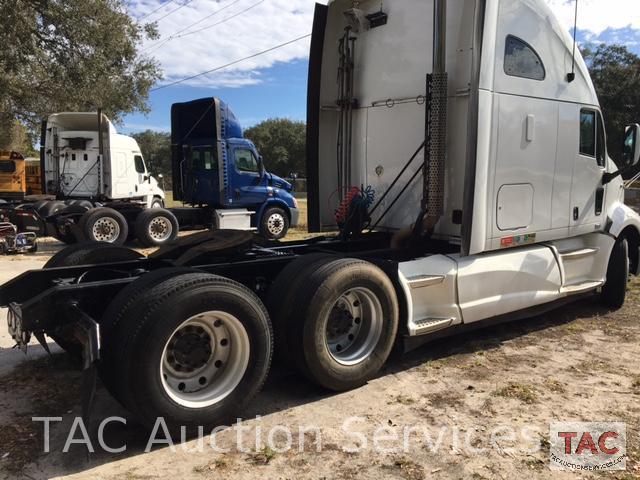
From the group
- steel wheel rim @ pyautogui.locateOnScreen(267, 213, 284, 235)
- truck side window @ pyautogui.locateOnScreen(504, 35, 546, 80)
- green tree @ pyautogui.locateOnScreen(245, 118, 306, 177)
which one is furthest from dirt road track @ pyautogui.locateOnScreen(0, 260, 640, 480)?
green tree @ pyautogui.locateOnScreen(245, 118, 306, 177)

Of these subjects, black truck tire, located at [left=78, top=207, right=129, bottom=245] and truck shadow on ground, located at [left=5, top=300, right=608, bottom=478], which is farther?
black truck tire, located at [left=78, top=207, right=129, bottom=245]

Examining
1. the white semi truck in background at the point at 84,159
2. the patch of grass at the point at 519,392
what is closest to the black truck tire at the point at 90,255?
the patch of grass at the point at 519,392

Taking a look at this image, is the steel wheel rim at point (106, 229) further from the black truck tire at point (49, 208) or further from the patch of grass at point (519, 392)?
the patch of grass at point (519, 392)

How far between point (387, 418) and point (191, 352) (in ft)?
4.80

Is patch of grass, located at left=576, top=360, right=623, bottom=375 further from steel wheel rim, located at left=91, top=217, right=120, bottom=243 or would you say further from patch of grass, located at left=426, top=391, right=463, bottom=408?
steel wheel rim, located at left=91, top=217, right=120, bottom=243

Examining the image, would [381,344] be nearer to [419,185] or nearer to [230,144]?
[419,185]

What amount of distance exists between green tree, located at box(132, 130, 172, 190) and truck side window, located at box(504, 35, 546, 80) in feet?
232

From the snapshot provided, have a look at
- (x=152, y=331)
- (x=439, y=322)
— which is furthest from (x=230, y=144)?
(x=152, y=331)

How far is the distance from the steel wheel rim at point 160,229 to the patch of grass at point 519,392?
1099 centimetres

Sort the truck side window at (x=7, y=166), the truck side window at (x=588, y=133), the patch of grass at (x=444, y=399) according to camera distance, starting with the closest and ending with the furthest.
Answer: the patch of grass at (x=444, y=399), the truck side window at (x=588, y=133), the truck side window at (x=7, y=166)

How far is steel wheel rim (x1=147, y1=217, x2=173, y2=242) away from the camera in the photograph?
13.8 metres

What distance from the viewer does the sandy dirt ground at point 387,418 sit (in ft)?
10.7

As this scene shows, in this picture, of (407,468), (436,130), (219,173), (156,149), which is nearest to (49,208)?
(219,173)

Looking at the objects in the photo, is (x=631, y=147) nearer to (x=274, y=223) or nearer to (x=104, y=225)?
(x=274, y=223)
